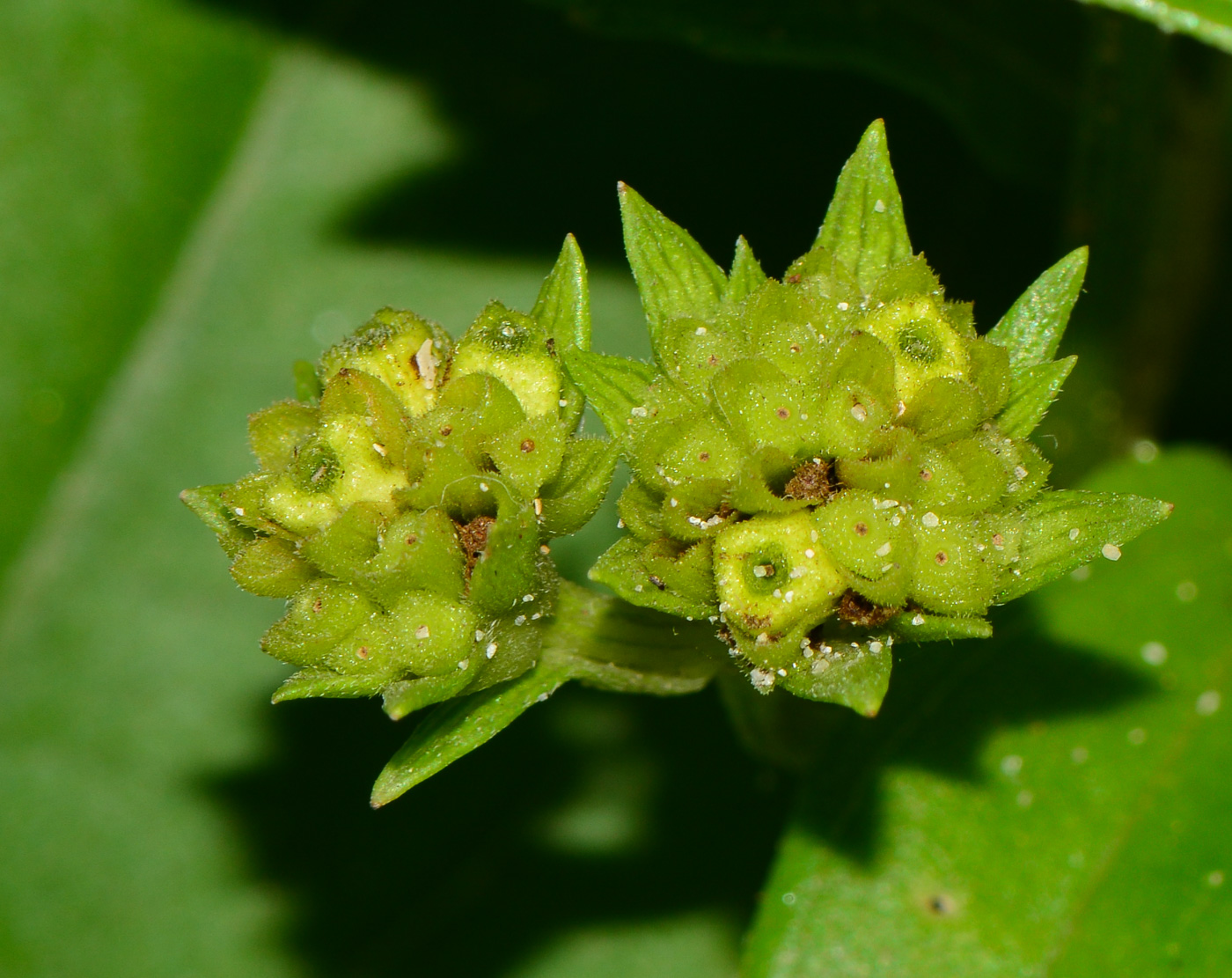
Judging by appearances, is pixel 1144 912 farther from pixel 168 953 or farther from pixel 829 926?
pixel 168 953

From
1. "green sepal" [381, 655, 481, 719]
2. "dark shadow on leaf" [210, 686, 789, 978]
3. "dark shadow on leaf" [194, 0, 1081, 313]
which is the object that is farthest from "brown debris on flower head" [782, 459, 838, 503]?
"dark shadow on leaf" [194, 0, 1081, 313]

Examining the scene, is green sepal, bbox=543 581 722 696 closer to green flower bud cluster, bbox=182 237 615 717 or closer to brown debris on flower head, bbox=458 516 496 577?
green flower bud cluster, bbox=182 237 615 717

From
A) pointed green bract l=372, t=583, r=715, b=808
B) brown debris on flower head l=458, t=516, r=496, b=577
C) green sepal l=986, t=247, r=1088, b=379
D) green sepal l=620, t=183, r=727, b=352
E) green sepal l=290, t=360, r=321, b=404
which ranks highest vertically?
green sepal l=986, t=247, r=1088, b=379

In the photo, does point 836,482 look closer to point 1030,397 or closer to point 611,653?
point 1030,397

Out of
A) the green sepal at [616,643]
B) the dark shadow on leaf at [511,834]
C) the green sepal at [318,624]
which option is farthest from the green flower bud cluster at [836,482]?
the dark shadow on leaf at [511,834]

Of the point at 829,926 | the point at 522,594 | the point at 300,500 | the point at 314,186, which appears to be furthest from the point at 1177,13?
the point at 314,186

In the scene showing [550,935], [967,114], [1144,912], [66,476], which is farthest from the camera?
[66,476]
